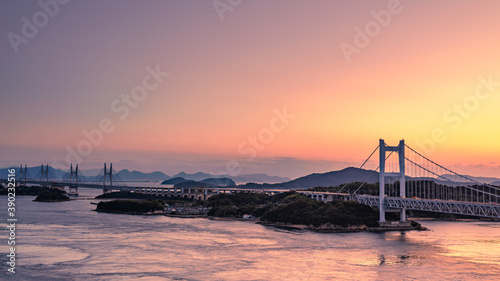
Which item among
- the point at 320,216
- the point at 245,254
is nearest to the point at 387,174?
the point at 320,216

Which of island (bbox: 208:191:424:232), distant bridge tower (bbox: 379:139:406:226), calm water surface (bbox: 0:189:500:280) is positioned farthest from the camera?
distant bridge tower (bbox: 379:139:406:226)

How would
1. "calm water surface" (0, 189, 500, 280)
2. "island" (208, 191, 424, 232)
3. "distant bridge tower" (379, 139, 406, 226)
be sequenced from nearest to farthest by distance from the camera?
1. "calm water surface" (0, 189, 500, 280)
2. "island" (208, 191, 424, 232)
3. "distant bridge tower" (379, 139, 406, 226)

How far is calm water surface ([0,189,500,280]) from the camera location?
26266 millimetres

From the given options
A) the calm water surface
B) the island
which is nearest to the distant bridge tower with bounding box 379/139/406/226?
the island

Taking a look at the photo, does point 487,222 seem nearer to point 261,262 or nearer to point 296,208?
point 296,208

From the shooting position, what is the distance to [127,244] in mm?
37188

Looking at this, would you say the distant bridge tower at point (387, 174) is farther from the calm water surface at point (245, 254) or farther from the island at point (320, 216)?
the calm water surface at point (245, 254)

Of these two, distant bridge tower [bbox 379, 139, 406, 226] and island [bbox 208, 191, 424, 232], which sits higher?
distant bridge tower [bbox 379, 139, 406, 226]

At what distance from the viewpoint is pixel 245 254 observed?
3288cm

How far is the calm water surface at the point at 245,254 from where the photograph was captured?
26.3 metres

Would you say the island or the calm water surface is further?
the island

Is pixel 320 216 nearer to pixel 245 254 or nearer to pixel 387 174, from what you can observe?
pixel 387 174

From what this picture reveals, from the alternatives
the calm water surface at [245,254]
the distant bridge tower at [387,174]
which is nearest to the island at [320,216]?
the distant bridge tower at [387,174]

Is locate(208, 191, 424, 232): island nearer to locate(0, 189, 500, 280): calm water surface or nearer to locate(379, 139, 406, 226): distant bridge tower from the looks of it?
locate(379, 139, 406, 226): distant bridge tower
